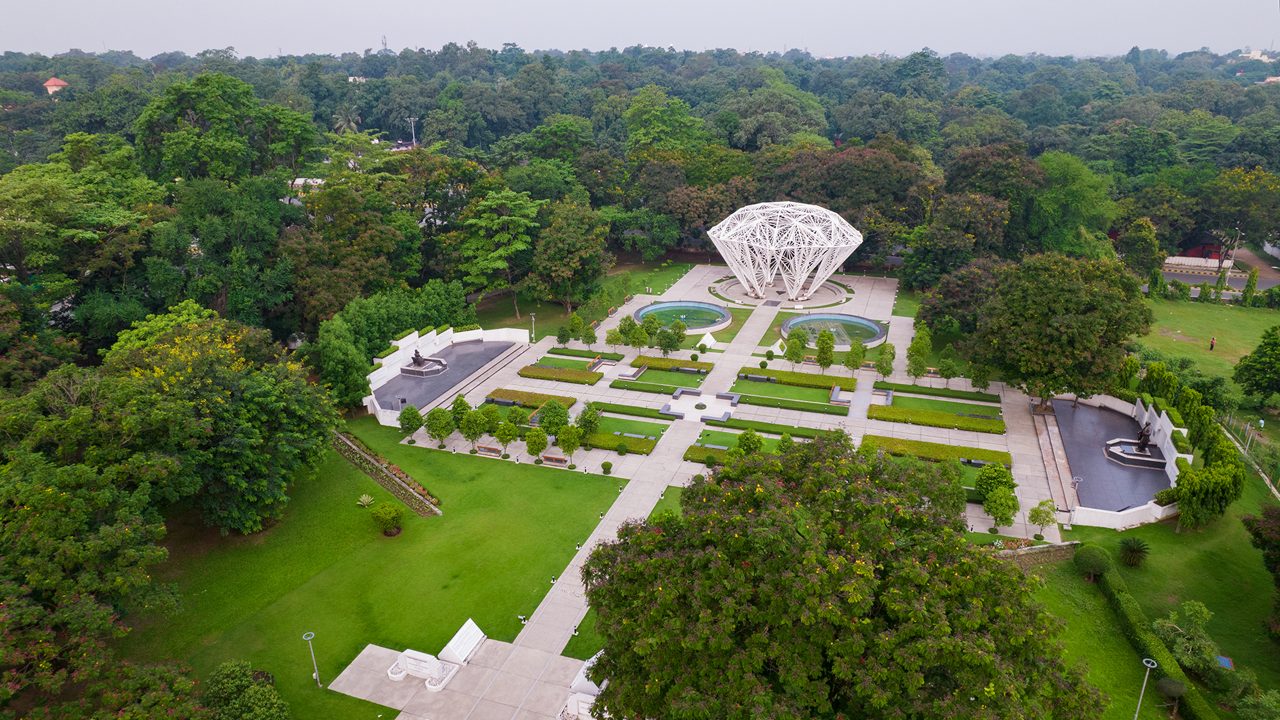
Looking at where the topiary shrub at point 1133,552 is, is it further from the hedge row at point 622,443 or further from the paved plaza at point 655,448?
the hedge row at point 622,443

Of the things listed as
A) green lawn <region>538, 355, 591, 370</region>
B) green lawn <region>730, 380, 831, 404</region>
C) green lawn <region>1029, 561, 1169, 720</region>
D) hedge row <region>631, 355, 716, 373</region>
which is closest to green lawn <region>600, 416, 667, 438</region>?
green lawn <region>730, 380, 831, 404</region>

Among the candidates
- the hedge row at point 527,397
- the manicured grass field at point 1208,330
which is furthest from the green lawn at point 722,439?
the manicured grass field at point 1208,330

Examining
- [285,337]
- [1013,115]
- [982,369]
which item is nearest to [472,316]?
[285,337]

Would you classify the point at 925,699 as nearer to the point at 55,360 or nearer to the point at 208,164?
the point at 55,360

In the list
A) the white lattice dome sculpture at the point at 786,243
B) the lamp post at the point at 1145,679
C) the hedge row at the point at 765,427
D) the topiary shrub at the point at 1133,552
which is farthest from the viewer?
the white lattice dome sculpture at the point at 786,243

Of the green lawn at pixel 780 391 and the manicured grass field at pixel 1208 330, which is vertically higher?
the manicured grass field at pixel 1208 330

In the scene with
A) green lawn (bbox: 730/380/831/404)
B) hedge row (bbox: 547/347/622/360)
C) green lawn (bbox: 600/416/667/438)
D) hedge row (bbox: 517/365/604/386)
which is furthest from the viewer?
hedge row (bbox: 547/347/622/360)

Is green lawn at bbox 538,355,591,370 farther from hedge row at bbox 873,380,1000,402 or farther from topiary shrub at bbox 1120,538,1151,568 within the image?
topiary shrub at bbox 1120,538,1151,568
